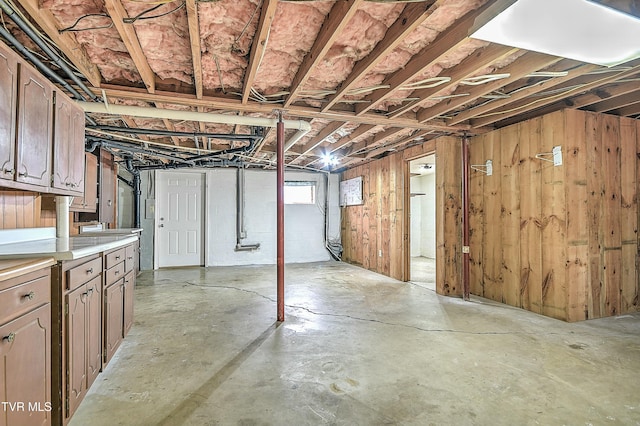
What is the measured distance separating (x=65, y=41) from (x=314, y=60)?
5.48 ft

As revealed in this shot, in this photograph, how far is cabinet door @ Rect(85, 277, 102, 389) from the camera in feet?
6.35

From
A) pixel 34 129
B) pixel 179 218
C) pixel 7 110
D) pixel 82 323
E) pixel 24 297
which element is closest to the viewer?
pixel 24 297

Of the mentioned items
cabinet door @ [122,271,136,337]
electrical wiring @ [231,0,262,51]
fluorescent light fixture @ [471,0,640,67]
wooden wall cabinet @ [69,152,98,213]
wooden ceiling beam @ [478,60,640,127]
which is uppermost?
electrical wiring @ [231,0,262,51]

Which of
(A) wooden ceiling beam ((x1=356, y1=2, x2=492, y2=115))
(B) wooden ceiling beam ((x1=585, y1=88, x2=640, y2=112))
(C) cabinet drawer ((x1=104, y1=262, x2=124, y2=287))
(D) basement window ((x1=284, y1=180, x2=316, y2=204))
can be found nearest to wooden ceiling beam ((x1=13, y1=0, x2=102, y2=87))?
(C) cabinet drawer ((x1=104, y1=262, x2=124, y2=287))

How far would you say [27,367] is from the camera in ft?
4.42

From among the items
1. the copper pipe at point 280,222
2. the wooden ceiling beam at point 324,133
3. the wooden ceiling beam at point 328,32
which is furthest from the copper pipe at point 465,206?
the wooden ceiling beam at point 328,32

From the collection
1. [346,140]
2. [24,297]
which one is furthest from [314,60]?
[346,140]

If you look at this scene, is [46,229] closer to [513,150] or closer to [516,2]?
[516,2]

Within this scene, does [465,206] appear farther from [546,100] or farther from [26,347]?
[26,347]

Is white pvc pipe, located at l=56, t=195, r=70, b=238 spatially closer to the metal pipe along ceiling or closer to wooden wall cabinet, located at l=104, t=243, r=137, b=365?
wooden wall cabinet, located at l=104, t=243, r=137, b=365

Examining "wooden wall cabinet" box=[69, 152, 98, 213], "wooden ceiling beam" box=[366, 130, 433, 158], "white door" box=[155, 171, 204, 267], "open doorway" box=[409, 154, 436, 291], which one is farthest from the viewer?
"open doorway" box=[409, 154, 436, 291]

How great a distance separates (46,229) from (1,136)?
1380mm

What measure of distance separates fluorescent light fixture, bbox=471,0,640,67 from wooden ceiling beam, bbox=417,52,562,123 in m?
0.28

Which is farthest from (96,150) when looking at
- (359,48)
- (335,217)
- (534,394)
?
(534,394)
